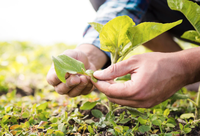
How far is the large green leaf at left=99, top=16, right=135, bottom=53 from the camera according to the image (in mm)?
833

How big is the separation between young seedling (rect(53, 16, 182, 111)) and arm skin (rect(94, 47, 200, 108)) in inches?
3.9

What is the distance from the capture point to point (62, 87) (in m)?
1.11

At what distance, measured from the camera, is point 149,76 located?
822mm

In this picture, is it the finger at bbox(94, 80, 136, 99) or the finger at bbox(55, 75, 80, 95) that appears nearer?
the finger at bbox(94, 80, 136, 99)

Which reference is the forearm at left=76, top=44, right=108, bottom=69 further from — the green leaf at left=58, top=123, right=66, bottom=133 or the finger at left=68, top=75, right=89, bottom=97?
the green leaf at left=58, top=123, right=66, bottom=133

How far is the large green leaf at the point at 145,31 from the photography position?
0.84 m

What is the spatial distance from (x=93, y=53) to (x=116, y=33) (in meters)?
0.56

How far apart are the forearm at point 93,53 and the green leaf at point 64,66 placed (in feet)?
1.72

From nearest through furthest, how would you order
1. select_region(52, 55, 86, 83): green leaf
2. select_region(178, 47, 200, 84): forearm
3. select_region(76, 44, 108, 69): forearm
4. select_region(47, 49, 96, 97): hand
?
select_region(52, 55, 86, 83): green leaf
select_region(178, 47, 200, 84): forearm
select_region(47, 49, 96, 97): hand
select_region(76, 44, 108, 69): forearm

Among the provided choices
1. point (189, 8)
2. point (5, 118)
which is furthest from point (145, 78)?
point (5, 118)

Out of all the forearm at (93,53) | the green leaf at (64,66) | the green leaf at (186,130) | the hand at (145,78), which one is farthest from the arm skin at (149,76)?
the forearm at (93,53)

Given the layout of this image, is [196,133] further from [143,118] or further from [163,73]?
[163,73]

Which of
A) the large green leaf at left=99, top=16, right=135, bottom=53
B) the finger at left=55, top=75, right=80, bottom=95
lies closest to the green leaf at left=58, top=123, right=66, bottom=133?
the finger at left=55, top=75, right=80, bottom=95

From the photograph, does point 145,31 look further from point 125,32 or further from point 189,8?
point 189,8
